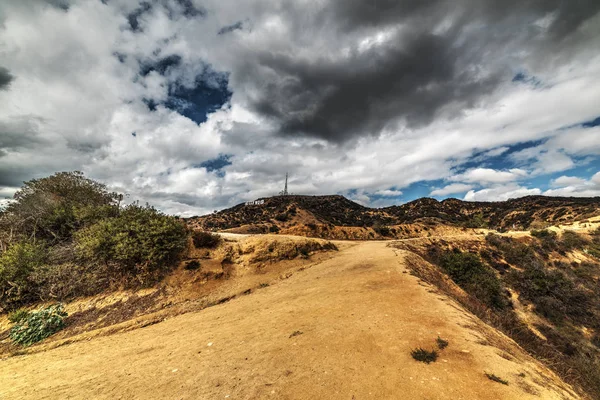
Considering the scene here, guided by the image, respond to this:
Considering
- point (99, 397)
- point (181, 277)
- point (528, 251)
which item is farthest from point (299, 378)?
point (528, 251)

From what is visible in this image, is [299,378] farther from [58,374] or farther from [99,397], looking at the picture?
[58,374]

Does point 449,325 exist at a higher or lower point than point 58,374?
higher

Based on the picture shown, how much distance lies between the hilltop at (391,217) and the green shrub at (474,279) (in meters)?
18.5

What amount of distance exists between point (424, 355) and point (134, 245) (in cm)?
1358

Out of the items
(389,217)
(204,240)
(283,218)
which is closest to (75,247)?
(204,240)

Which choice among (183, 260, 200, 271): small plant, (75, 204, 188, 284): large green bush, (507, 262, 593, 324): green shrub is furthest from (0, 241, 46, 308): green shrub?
(507, 262, 593, 324): green shrub

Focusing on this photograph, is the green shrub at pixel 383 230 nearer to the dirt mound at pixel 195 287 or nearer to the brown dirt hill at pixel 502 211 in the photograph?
the brown dirt hill at pixel 502 211

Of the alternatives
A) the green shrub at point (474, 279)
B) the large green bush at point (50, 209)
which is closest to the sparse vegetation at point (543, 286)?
the green shrub at point (474, 279)

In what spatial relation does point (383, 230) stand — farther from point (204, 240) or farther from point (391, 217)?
point (204, 240)

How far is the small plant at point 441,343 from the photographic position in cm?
592

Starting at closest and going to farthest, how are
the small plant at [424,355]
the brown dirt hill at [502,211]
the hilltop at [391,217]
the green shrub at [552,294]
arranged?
1. the small plant at [424,355]
2. the green shrub at [552,294]
3. the hilltop at [391,217]
4. the brown dirt hill at [502,211]

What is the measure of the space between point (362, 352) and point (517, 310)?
74.0 ft

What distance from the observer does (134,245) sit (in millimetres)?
13219

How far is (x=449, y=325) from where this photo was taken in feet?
23.5
